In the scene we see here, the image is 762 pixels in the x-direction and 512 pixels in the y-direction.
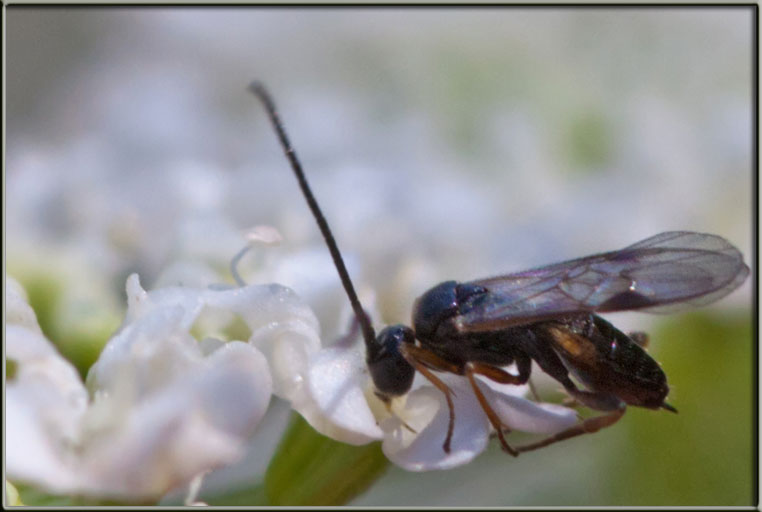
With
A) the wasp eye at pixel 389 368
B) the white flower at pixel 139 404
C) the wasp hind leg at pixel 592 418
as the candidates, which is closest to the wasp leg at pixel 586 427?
the wasp hind leg at pixel 592 418

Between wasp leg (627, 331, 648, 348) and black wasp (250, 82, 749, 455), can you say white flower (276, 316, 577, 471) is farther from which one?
wasp leg (627, 331, 648, 348)

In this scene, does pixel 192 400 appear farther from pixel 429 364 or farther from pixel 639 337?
pixel 639 337

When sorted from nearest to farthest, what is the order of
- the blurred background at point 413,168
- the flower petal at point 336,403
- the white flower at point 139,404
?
the white flower at point 139,404 < the flower petal at point 336,403 < the blurred background at point 413,168

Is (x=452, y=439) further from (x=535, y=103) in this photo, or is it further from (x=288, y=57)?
(x=288, y=57)

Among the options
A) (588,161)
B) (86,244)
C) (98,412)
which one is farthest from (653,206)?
(98,412)

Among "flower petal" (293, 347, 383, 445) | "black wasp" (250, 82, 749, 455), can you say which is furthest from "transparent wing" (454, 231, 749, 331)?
"flower petal" (293, 347, 383, 445)

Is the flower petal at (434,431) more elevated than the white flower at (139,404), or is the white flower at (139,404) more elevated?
the white flower at (139,404)

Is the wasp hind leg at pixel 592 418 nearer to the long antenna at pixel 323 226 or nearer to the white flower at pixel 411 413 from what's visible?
the white flower at pixel 411 413
